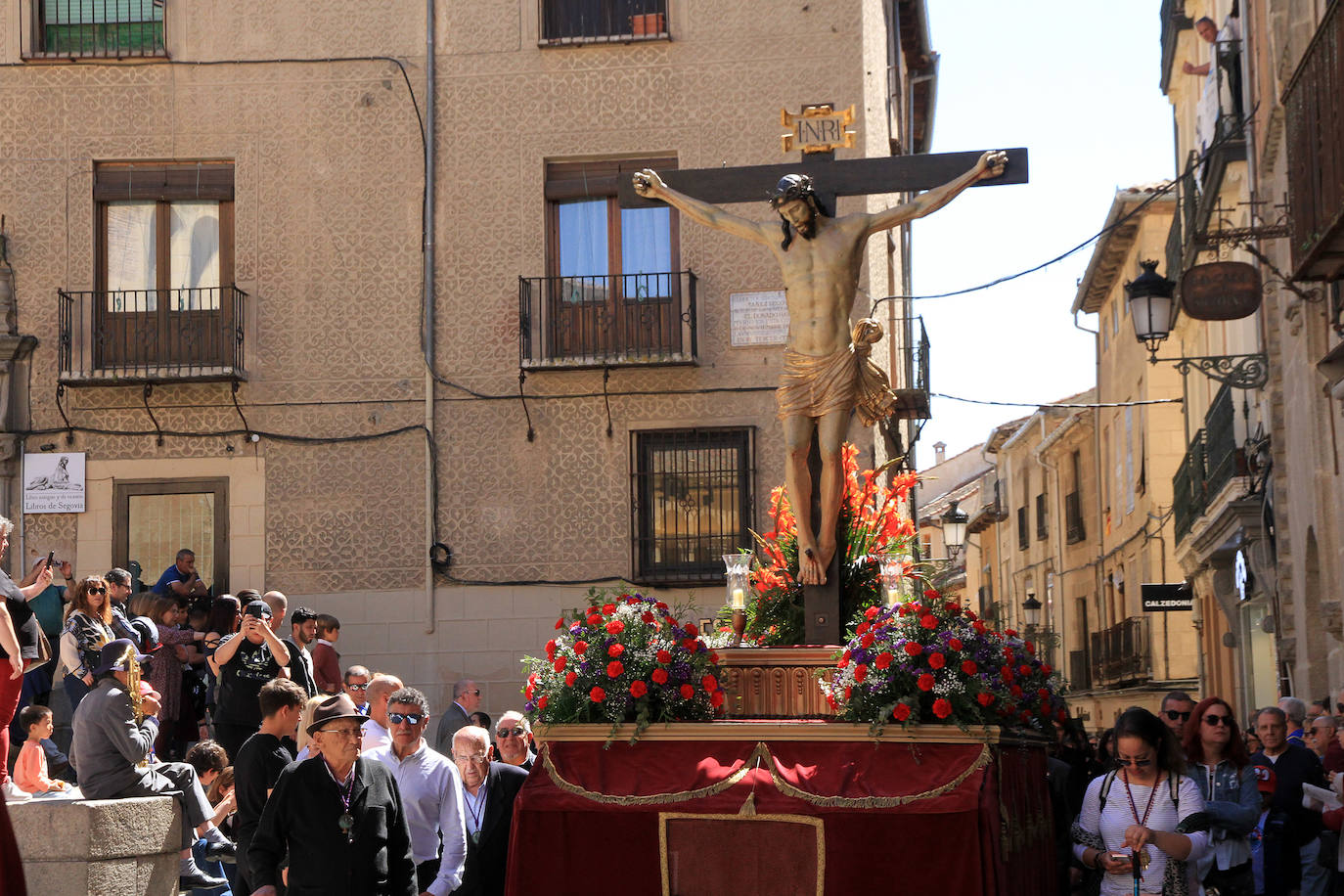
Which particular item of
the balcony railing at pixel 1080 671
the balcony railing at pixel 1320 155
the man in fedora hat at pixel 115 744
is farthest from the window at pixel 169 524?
the balcony railing at pixel 1080 671

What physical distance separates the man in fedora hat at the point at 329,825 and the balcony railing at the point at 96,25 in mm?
13492

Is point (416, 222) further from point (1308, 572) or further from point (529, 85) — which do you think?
point (1308, 572)

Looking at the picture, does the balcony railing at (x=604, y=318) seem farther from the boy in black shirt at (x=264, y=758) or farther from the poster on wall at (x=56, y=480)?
the boy in black shirt at (x=264, y=758)

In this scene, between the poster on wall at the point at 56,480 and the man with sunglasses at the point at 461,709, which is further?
the poster on wall at the point at 56,480

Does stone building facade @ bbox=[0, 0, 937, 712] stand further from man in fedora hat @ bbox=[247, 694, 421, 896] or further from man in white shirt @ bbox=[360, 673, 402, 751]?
man in fedora hat @ bbox=[247, 694, 421, 896]

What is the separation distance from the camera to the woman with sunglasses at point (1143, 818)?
6.80m

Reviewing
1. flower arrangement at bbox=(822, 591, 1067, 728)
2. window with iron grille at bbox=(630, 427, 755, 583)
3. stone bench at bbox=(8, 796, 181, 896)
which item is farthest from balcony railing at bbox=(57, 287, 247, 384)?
flower arrangement at bbox=(822, 591, 1067, 728)

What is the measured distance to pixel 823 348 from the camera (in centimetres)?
854

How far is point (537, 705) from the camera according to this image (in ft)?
26.0

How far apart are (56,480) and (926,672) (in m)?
12.7

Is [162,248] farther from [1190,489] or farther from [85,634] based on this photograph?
[1190,489]

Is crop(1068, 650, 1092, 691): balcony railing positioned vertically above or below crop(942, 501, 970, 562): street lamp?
below

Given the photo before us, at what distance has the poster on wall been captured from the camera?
17.8 m

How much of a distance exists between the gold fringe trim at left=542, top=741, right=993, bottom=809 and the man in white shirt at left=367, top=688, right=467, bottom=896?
441 millimetres
